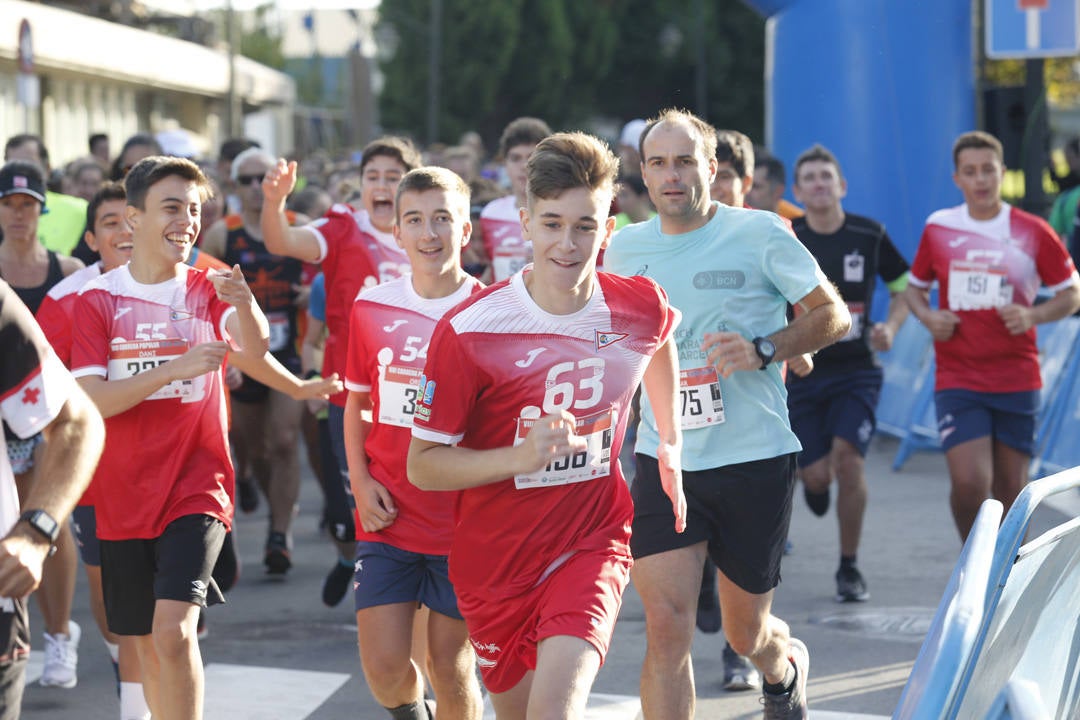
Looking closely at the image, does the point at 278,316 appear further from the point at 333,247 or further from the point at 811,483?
the point at 811,483

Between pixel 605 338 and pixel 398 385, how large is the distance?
3.88 feet

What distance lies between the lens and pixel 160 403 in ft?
16.8

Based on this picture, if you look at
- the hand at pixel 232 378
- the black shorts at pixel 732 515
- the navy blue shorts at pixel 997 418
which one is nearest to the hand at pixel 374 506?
the black shorts at pixel 732 515

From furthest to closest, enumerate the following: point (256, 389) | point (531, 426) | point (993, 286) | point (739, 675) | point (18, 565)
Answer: point (256, 389), point (993, 286), point (739, 675), point (531, 426), point (18, 565)

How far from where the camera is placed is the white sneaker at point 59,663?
654cm

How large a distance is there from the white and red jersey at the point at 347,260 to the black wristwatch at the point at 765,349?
94.3 inches

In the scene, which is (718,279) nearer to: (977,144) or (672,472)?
(672,472)

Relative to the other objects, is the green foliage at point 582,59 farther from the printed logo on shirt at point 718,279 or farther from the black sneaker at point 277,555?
the printed logo on shirt at point 718,279

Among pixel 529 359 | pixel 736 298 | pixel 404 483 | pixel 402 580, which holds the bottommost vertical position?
pixel 402 580

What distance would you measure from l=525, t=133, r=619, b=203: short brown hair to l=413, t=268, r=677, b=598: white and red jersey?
31 cm

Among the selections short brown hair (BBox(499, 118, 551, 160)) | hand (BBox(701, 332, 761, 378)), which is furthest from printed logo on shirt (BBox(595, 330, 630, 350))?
short brown hair (BBox(499, 118, 551, 160))

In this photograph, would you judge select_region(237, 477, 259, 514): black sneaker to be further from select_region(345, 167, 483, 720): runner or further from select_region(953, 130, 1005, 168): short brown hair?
select_region(345, 167, 483, 720): runner

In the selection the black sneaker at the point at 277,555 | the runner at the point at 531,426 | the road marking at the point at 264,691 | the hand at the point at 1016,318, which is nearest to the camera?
the runner at the point at 531,426

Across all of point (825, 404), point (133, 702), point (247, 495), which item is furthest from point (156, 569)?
point (247, 495)
